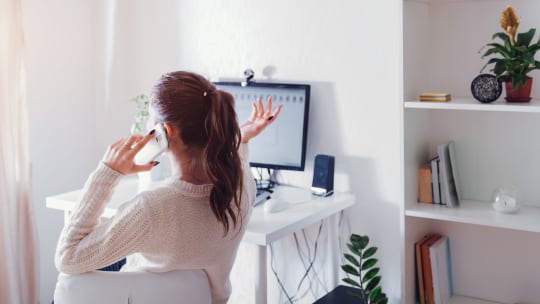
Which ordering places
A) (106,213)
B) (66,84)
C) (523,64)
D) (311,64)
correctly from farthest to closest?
(66,84) < (311,64) < (106,213) < (523,64)

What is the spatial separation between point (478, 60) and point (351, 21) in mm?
489

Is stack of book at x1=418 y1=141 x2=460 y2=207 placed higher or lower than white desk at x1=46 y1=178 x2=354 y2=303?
higher

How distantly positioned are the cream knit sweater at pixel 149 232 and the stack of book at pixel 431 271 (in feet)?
2.93

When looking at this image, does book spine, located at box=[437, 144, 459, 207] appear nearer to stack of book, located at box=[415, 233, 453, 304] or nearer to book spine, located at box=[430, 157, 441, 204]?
book spine, located at box=[430, 157, 441, 204]

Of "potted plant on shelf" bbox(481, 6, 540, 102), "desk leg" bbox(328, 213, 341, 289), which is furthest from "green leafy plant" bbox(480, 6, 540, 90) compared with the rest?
"desk leg" bbox(328, 213, 341, 289)

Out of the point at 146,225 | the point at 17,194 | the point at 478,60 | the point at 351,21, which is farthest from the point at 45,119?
the point at 478,60

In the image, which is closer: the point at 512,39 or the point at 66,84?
the point at 512,39

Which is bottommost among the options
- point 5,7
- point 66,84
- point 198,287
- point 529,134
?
point 198,287

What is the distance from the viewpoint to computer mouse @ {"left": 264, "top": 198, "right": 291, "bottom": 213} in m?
2.42

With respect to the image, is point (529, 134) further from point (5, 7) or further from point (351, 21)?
point (5, 7)

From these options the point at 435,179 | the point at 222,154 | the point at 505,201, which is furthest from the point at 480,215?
the point at 222,154

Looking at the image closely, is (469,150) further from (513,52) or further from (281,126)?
(281,126)

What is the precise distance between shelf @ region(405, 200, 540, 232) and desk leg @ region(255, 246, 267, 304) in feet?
1.63

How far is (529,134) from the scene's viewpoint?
7.68ft
